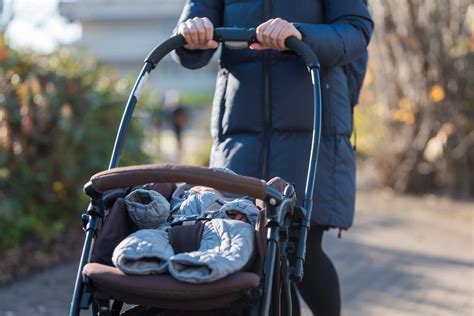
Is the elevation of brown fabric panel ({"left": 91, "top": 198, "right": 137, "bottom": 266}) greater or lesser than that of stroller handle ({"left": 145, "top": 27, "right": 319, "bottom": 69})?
lesser

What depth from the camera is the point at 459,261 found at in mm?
6684

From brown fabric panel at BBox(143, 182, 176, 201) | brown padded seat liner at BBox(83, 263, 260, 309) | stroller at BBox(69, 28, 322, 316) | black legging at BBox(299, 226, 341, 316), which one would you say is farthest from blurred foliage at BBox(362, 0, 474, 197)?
brown padded seat liner at BBox(83, 263, 260, 309)

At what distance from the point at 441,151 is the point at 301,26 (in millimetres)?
6468

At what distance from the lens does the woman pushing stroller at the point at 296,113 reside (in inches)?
132

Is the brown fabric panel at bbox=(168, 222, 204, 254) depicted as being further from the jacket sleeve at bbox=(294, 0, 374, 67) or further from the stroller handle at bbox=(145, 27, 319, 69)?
the jacket sleeve at bbox=(294, 0, 374, 67)

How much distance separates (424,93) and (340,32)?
20.9ft

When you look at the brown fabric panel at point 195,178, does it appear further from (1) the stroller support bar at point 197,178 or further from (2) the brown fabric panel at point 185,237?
(2) the brown fabric panel at point 185,237

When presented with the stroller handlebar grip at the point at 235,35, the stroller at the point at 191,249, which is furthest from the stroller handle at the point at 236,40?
the stroller at the point at 191,249

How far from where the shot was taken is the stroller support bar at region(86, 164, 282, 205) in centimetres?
243

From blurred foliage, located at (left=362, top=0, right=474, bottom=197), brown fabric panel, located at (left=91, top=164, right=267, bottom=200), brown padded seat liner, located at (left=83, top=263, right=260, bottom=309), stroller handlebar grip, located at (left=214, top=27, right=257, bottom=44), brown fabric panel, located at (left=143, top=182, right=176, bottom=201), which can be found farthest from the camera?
blurred foliage, located at (left=362, top=0, right=474, bottom=197)

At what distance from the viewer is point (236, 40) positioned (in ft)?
10.2

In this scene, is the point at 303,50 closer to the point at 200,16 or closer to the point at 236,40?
the point at 236,40

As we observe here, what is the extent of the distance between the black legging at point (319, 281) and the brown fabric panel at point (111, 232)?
3.35ft

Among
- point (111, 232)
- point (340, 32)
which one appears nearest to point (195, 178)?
point (111, 232)
